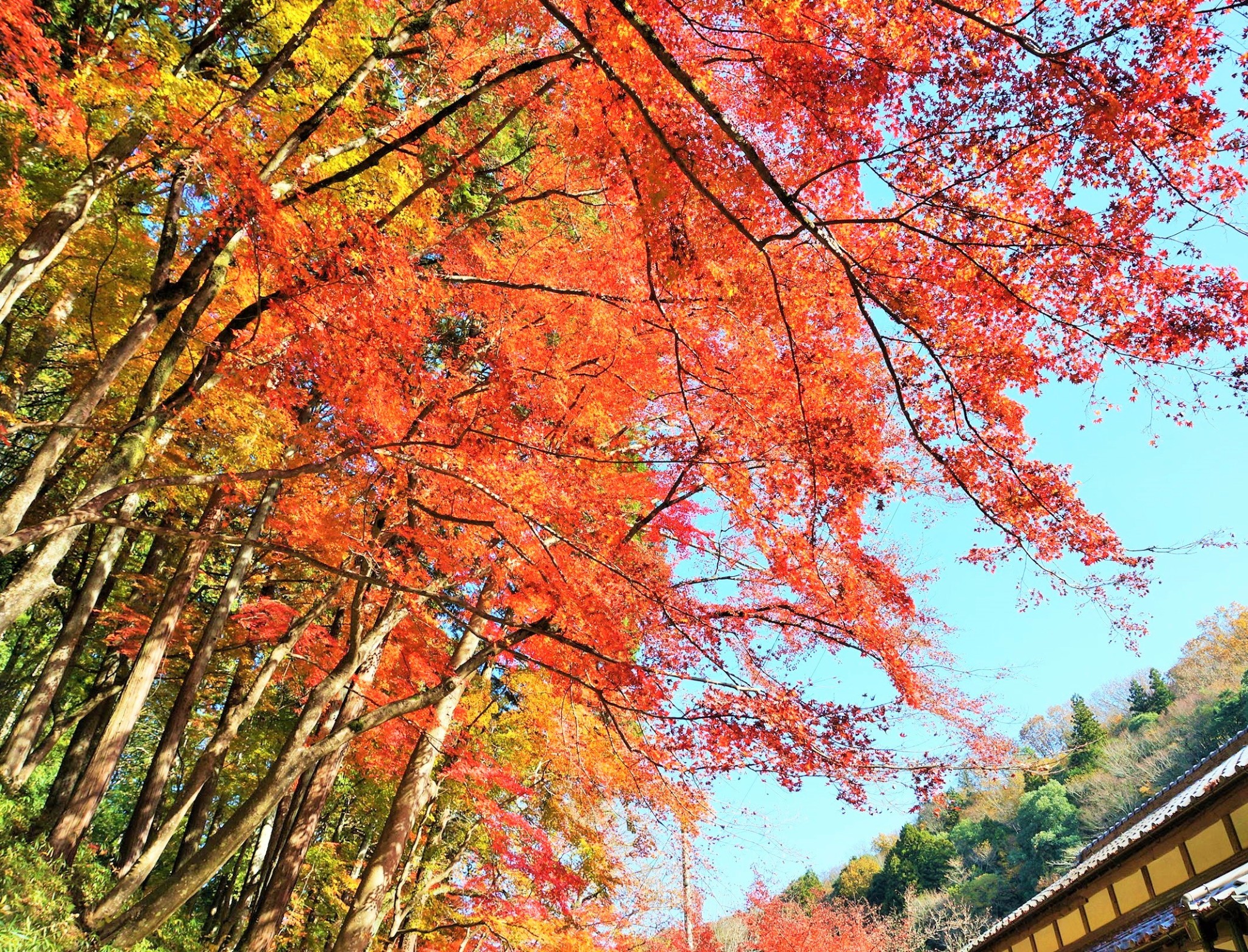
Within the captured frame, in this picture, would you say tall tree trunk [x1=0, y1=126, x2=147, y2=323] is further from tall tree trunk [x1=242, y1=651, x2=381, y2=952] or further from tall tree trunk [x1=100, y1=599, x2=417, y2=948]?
tall tree trunk [x1=242, y1=651, x2=381, y2=952]

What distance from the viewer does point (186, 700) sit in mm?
9195

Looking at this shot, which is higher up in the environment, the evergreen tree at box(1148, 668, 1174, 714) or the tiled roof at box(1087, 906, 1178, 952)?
the evergreen tree at box(1148, 668, 1174, 714)

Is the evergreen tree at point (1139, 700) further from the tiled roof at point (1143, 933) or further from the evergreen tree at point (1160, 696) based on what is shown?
the tiled roof at point (1143, 933)

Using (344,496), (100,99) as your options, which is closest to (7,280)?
(100,99)

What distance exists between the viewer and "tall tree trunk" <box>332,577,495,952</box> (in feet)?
25.7

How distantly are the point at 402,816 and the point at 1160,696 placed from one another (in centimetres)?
5179

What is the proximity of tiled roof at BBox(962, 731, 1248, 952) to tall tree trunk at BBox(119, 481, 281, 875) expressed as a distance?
1154cm

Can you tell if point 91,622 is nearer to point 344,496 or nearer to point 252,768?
point 252,768

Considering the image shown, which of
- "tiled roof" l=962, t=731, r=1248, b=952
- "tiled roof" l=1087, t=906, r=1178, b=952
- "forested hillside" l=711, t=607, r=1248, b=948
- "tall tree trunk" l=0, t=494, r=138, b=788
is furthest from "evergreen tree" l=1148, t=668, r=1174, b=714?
"tall tree trunk" l=0, t=494, r=138, b=788

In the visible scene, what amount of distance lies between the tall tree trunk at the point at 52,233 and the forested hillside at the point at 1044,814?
3185 centimetres

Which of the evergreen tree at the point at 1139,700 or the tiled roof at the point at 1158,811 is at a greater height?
the evergreen tree at the point at 1139,700

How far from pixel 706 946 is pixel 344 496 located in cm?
1755

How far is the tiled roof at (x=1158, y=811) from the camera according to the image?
8664 mm

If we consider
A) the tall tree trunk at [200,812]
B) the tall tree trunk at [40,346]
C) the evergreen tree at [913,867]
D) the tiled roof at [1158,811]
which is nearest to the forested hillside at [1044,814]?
the evergreen tree at [913,867]
